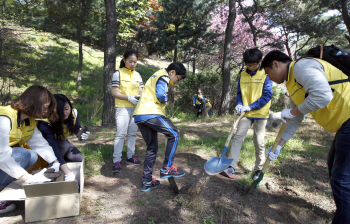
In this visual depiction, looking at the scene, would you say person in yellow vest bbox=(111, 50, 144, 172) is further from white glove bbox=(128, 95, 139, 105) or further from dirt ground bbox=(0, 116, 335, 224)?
dirt ground bbox=(0, 116, 335, 224)

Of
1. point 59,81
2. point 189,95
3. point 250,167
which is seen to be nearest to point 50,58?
point 59,81

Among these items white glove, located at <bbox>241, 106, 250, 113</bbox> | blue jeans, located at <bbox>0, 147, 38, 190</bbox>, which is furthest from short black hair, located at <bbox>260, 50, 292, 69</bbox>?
blue jeans, located at <bbox>0, 147, 38, 190</bbox>

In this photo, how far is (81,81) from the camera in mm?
11797

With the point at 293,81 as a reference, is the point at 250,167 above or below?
below

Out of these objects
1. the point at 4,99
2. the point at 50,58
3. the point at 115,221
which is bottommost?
the point at 115,221

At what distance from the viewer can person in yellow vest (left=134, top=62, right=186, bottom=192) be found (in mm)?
2312

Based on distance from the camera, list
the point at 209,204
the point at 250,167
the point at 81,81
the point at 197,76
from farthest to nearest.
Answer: the point at 81,81 → the point at 197,76 → the point at 250,167 → the point at 209,204

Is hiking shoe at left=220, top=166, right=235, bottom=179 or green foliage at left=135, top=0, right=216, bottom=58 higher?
green foliage at left=135, top=0, right=216, bottom=58

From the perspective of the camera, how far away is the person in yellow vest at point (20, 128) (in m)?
1.87

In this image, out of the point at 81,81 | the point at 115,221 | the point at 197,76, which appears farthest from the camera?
the point at 81,81

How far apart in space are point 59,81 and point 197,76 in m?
7.21

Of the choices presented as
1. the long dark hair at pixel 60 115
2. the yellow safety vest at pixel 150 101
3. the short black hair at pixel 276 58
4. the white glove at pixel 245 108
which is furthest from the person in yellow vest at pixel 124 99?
the short black hair at pixel 276 58

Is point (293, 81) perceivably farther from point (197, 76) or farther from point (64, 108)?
point (197, 76)

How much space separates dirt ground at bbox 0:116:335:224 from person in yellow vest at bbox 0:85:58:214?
0.40 metres
